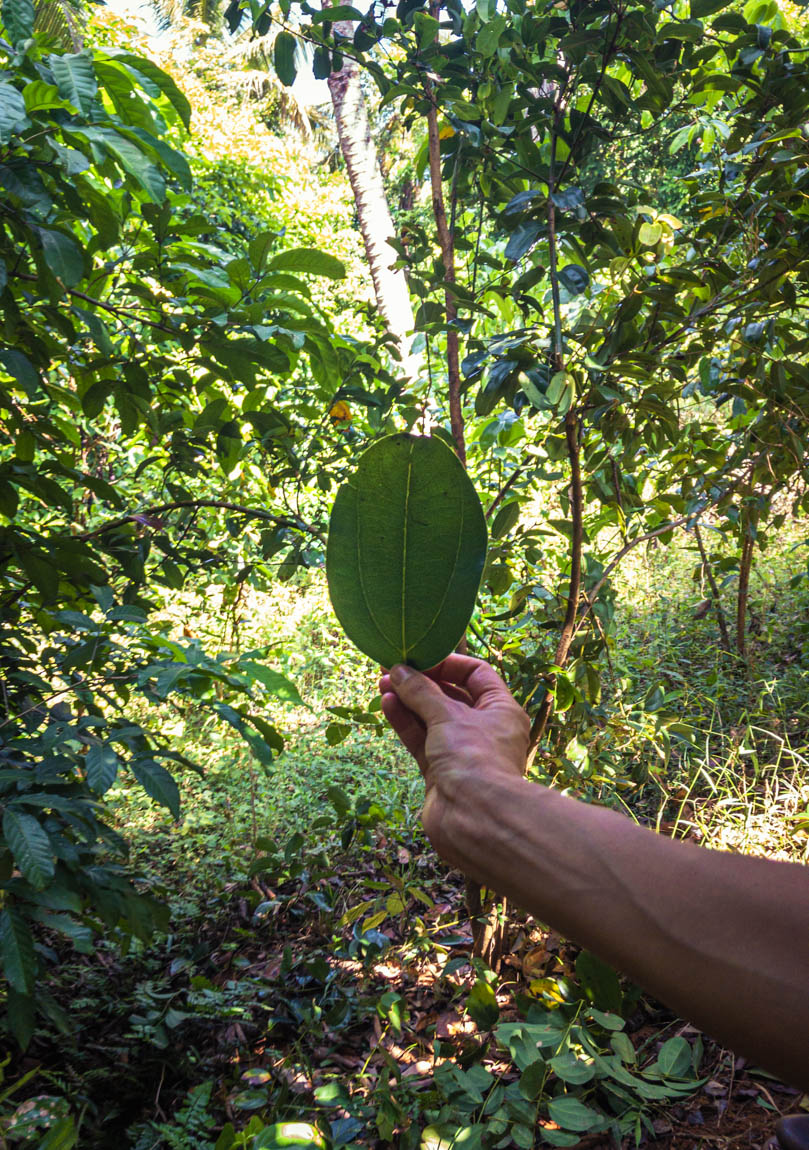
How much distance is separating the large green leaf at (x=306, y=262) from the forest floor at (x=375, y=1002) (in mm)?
1056

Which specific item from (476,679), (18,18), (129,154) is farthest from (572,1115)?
(18,18)

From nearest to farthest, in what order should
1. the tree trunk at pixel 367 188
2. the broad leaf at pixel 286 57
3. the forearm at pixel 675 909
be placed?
the forearm at pixel 675 909 < the broad leaf at pixel 286 57 < the tree trunk at pixel 367 188

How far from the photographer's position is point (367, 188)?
3.79 meters

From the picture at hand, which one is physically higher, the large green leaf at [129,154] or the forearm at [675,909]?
the large green leaf at [129,154]

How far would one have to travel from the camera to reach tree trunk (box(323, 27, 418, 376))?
324 centimetres

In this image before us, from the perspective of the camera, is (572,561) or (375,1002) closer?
(572,561)

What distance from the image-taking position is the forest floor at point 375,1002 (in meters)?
1.11

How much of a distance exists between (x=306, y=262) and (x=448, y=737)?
886 millimetres

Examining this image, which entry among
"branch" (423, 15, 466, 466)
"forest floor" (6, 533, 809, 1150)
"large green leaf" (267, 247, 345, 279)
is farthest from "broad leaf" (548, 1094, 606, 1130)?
"large green leaf" (267, 247, 345, 279)

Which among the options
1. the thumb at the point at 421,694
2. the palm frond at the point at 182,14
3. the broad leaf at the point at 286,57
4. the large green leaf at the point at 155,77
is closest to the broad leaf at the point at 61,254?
the large green leaf at the point at 155,77

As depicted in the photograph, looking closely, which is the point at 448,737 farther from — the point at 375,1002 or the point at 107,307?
the point at 107,307

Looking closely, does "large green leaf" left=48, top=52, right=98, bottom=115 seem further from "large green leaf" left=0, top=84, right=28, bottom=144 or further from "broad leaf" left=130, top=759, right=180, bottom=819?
"broad leaf" left=130, top=759, right=180, bottom=819

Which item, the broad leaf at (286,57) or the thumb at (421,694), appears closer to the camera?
the thumb at (421,694)

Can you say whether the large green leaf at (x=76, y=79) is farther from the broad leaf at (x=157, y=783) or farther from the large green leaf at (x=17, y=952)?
the large green leaf at (x=17, y=952)
